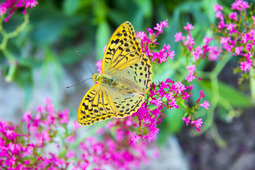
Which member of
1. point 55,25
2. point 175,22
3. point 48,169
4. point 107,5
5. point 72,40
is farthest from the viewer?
point 72,40

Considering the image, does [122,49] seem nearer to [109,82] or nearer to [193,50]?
[109,82]

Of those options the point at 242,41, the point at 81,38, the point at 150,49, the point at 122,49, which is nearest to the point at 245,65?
the point at 242,41

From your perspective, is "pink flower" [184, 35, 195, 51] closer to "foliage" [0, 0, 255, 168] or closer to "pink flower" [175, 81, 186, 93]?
"foliage" [0, 0, 255, 168]

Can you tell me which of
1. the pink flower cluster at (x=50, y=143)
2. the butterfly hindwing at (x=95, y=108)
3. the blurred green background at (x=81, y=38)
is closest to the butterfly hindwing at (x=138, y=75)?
the butterfly hindwing at (x=95, y=108)

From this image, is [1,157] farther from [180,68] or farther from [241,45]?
[241,45]

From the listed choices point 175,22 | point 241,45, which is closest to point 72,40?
point 175,22

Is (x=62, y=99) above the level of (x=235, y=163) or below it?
above

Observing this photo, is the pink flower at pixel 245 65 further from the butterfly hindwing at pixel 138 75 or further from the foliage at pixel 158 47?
the butterfly hindwing at pixel 138 75

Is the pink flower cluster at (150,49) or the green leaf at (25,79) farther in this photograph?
the green leaf at (25,79)
